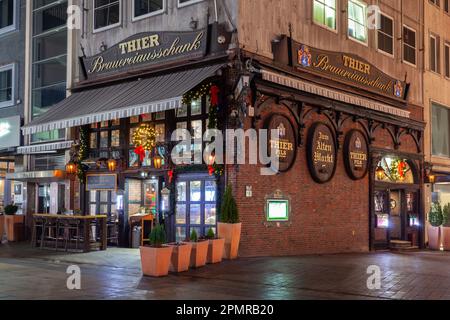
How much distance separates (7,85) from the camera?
23906 mm

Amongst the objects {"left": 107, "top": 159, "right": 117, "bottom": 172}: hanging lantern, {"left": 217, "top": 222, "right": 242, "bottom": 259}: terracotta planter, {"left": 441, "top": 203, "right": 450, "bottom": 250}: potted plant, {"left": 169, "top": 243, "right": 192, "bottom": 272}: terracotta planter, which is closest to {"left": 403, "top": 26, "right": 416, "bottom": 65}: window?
{"left": 441, "top": 203, "right": 450, "bottom": 250}: potted plant

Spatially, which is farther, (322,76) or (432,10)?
(432,10)

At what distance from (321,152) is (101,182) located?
7117mm

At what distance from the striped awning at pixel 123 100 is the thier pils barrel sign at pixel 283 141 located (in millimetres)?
2417

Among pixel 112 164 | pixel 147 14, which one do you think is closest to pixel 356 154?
pixel 112 164

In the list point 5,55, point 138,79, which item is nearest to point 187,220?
point 138,79

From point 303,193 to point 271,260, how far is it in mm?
3201

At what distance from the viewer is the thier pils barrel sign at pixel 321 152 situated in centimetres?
1809

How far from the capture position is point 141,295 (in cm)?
1023

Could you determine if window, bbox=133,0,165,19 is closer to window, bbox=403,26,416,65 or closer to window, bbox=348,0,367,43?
window, bbox=348,0,367,43

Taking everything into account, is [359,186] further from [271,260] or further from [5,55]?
[5,55]

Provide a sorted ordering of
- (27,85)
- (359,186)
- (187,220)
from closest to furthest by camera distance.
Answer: (187,220), (359,186), (27,85)

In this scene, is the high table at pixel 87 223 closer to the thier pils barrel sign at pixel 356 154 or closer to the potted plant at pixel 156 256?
the potted plant at pixel 156 256

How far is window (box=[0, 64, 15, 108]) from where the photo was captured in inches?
925
